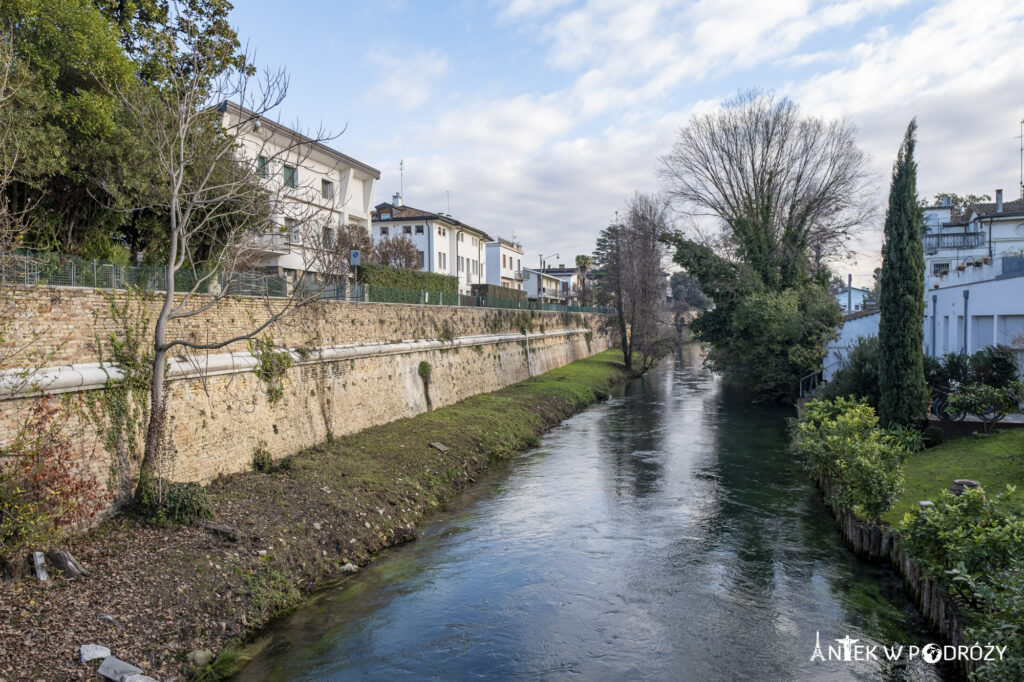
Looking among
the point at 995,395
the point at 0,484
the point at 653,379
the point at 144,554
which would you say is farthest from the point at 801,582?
the point at 653,379

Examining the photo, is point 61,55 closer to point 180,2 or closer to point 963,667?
point 180,2

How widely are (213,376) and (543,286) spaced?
3363 inches

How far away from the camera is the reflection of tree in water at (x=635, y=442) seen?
17.8m

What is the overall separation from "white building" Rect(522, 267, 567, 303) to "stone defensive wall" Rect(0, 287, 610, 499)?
6226 centimetres

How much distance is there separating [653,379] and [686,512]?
3108 cm

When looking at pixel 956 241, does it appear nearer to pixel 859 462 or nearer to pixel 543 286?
pixel 859 462

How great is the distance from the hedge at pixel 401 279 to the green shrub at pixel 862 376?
15.7 meters

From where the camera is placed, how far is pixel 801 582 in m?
11.1

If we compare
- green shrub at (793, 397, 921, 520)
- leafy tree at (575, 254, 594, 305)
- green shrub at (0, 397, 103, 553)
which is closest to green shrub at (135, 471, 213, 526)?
green shrub at (0, 397, 103, 553)

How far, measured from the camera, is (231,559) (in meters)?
10.3

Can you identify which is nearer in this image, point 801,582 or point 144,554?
point 144,554

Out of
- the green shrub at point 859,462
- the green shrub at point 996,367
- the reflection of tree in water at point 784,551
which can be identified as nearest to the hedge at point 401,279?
the reflection of tree in water at point 784,551

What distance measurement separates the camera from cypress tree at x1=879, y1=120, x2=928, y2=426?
1778cm

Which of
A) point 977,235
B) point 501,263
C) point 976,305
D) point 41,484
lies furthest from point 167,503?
point 501,263
